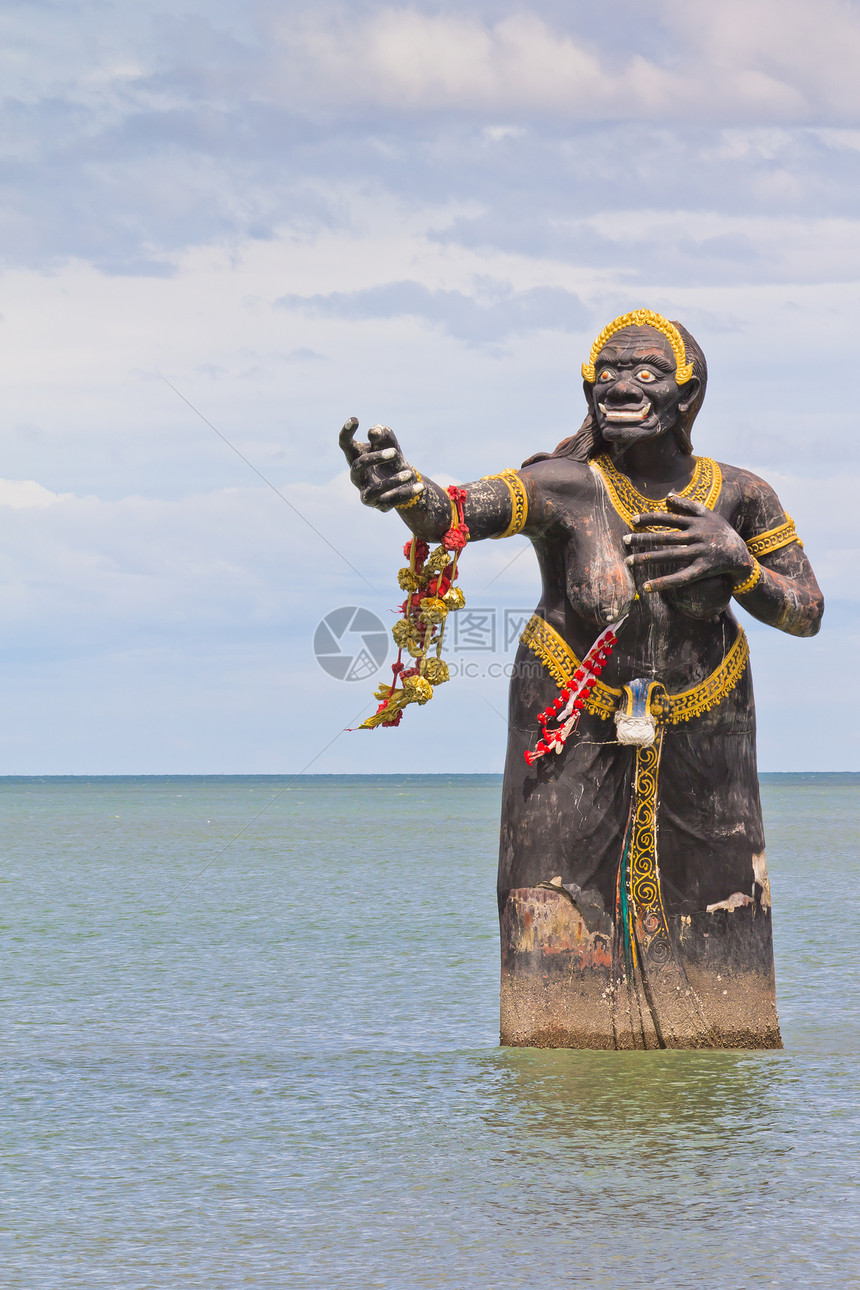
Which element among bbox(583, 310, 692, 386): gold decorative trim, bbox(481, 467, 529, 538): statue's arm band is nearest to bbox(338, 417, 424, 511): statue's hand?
bbox(481, 467, 529, 538): statue's arm band

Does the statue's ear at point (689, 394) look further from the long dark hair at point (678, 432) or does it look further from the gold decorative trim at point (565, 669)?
the gold decorative trim at point (565, 669)


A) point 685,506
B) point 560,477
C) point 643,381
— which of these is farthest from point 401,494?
point 643,381

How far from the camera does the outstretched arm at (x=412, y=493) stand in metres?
5.62

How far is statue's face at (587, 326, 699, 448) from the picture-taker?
6.36 meters

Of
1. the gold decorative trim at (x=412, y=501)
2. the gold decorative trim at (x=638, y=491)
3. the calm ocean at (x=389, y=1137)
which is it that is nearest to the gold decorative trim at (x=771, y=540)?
the gold decorative trim at (x=638, y=491)

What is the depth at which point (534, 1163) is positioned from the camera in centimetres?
513

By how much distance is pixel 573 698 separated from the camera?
6.40 meters

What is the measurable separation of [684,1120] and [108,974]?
218 inches

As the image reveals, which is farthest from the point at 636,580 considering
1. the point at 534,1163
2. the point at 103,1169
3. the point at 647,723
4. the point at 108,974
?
the point at 108,974

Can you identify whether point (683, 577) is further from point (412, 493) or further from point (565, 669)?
point (412, 493)

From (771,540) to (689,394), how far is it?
0.67 meters

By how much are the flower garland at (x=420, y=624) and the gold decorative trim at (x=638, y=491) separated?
0.70 meters

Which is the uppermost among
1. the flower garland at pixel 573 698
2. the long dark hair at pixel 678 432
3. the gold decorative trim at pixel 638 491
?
the long dark hair at pixel 678 432

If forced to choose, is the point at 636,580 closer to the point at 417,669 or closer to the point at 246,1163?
the point at 417,669
